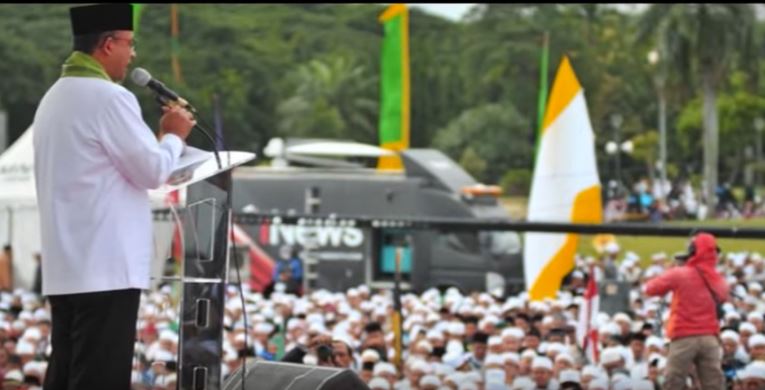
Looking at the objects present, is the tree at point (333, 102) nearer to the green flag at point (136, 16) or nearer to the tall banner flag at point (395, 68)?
the tall banner flag at point (395, 68)

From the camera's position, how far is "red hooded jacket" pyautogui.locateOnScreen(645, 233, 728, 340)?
9.09m

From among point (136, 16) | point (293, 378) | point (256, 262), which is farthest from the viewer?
point (256, 262)

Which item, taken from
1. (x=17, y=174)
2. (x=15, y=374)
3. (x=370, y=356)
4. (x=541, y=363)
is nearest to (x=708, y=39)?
(x=17, y=174)

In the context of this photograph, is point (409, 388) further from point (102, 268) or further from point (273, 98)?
point (273, 98)

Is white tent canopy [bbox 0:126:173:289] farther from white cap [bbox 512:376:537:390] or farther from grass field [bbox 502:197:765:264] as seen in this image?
white cap [bbox 512:376:537:390]

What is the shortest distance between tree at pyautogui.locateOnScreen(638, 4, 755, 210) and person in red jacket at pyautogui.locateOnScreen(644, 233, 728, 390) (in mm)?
32015

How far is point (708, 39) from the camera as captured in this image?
4234 cm

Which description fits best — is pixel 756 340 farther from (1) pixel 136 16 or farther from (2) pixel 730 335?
(1) pixel 136 16

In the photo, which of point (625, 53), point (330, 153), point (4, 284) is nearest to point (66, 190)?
point (4, 284)

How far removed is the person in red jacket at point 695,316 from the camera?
357 inches

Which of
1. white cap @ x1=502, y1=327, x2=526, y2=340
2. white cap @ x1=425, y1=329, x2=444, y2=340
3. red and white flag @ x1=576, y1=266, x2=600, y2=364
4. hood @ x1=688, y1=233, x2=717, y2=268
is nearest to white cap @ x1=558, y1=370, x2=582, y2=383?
red and white flag @ x1=576, y1=266, x2=600, y2=364

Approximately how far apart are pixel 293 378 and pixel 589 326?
7.84m

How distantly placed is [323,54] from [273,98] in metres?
5.74

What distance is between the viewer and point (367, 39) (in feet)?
210
